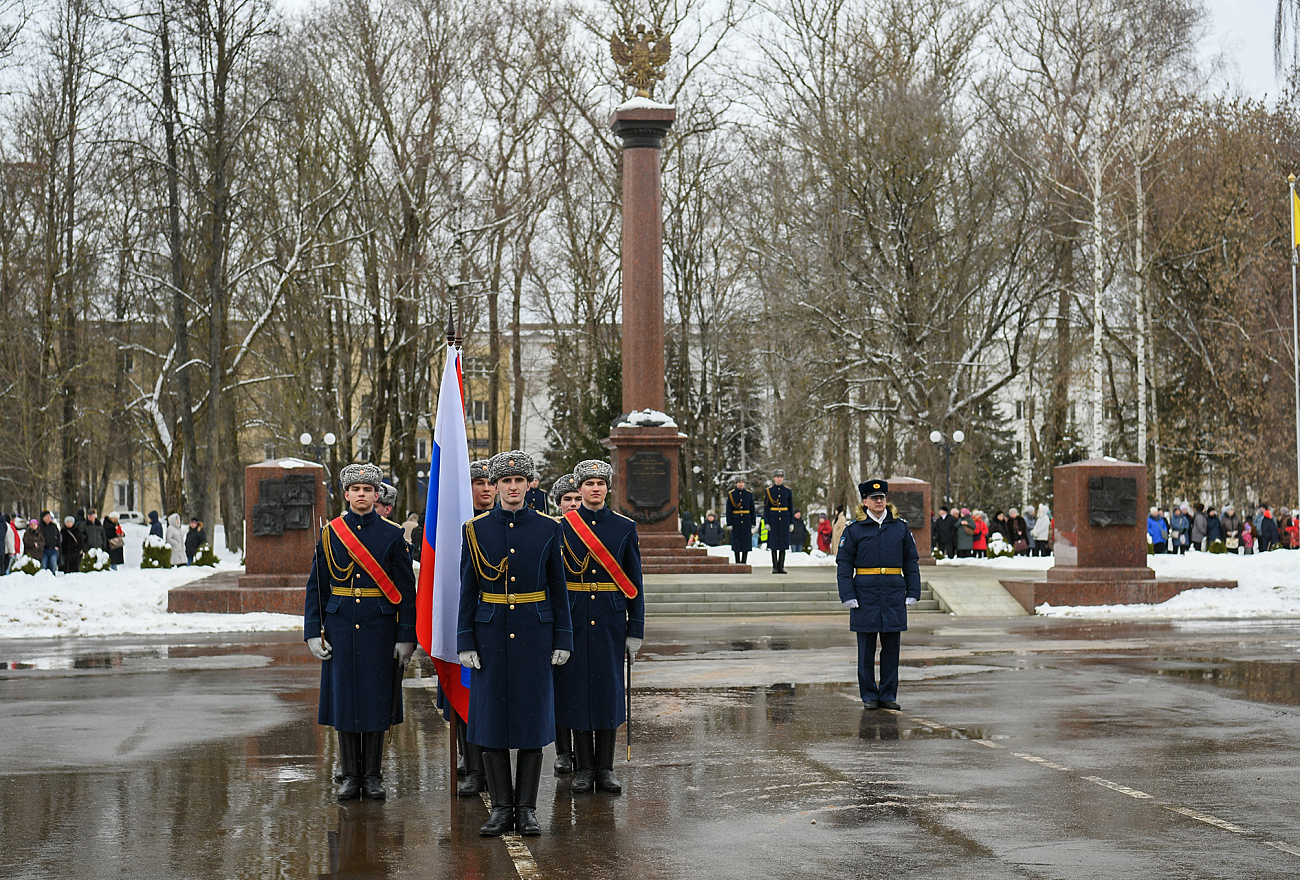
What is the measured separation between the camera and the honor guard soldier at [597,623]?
861 centimetres

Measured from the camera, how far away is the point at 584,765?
8.80 metres

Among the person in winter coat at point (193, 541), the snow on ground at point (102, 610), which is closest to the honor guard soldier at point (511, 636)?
the snow on ground at point (102, 610)

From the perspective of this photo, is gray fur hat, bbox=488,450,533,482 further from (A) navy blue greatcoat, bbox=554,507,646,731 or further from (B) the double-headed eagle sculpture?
(B) the double-headed eagle sculpture

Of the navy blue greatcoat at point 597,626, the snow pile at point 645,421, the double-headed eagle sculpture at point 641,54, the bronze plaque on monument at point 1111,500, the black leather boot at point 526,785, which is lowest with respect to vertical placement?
the black leather boot at point 526,785

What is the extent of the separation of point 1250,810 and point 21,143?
43.1 meters

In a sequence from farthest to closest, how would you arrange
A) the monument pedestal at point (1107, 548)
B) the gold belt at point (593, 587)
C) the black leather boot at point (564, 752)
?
the monument pedestal at point (1107, 548) < the black leather boot at point (564, 752) < the gold belt at point (593, 587)

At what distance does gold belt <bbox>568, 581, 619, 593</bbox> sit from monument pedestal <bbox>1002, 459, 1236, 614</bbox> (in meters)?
15.7

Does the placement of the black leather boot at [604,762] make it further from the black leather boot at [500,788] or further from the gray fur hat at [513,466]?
the gray fur hat at [513,466]

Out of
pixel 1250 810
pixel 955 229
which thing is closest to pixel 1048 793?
pixel 1250 810

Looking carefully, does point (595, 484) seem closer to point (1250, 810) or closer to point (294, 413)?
point (1250, 810)

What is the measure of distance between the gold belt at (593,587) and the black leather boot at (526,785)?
1293mm

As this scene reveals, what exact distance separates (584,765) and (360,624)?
149 centimetres

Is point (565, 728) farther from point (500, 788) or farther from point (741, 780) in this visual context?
point (500, 788)

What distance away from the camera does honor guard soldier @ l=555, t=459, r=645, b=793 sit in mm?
8609
